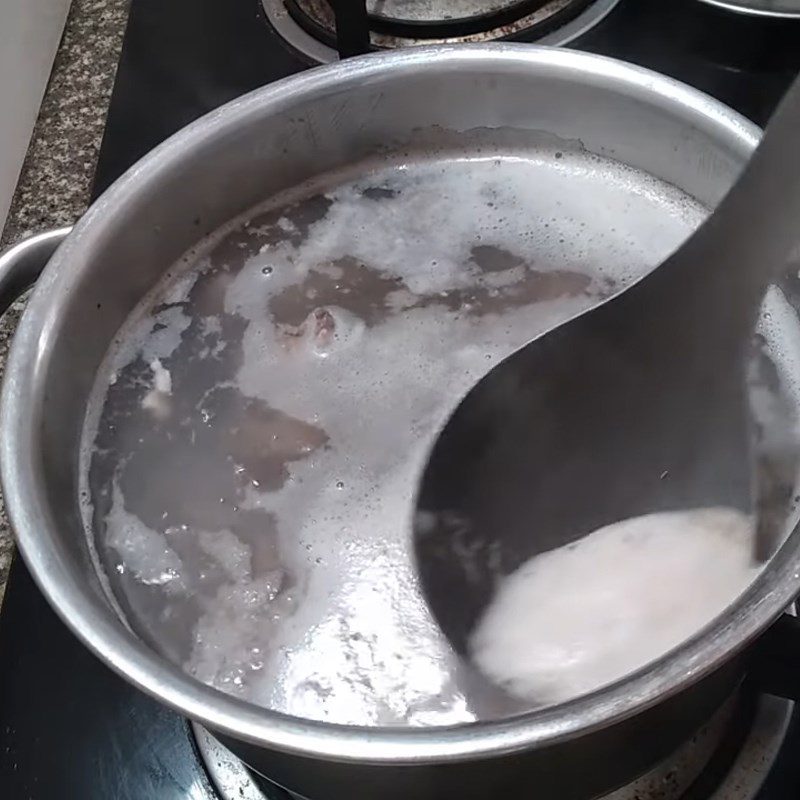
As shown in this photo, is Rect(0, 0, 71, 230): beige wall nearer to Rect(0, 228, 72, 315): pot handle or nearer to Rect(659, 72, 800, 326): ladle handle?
Rect(0, 228, 72, 315): pot handle

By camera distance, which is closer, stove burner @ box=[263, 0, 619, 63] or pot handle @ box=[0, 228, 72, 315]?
pot handle @ box=[0, 228, 72, 315]

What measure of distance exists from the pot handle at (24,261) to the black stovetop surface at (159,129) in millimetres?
225

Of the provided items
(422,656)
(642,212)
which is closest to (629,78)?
(642,212)

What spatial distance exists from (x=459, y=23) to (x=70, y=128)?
39 centimetres

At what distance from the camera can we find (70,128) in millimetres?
975

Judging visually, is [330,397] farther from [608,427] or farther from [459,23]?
[459,23]

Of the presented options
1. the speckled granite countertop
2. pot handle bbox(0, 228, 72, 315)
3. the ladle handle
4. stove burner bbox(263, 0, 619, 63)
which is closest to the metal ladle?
the ladle handle

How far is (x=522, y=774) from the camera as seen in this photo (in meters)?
0.48

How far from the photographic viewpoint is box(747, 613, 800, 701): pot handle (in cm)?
52

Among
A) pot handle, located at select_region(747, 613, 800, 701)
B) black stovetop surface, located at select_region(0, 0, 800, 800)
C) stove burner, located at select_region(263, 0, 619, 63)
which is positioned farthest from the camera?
stove burner, located at select_region(263, 0, 619, 63)

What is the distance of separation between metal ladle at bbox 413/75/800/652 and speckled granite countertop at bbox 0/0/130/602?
1.58 feet

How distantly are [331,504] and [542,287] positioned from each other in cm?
22

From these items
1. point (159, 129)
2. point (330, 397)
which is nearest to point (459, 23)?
point (159, 129)

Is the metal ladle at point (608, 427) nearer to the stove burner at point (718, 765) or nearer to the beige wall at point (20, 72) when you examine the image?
the stove burner at point (718, 765)
